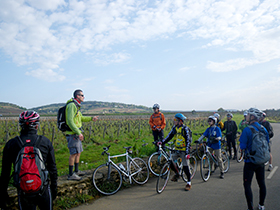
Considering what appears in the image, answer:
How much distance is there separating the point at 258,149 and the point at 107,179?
11.7ft

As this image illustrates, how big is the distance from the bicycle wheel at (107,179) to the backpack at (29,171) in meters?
2.61

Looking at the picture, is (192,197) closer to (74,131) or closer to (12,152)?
(74,131)

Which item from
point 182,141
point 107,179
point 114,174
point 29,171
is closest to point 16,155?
point 29,171

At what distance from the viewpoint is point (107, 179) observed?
5227mm

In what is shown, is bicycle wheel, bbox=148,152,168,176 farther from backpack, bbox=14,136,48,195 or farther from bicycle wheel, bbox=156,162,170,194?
backpack, bbox=14,136,48,195

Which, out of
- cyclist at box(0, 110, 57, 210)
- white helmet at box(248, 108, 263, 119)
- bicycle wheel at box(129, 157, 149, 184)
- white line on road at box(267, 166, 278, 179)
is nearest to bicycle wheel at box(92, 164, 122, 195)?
bicycle wheel at box(129, 157, 149, 184)

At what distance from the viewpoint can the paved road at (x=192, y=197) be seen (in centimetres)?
440

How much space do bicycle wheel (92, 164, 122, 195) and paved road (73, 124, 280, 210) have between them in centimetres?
19

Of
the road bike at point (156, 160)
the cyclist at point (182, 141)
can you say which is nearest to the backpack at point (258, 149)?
the cyclist at point (182, 141)

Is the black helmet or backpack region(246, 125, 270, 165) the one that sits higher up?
the black helmet

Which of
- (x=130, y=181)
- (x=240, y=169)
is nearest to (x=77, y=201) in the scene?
(x=130, y=181)

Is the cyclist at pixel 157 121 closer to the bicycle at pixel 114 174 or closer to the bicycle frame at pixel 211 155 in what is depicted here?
the bicycle frame at pixel 211 155

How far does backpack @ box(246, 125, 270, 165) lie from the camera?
3.75 meters

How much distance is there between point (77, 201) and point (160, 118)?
4603mm
